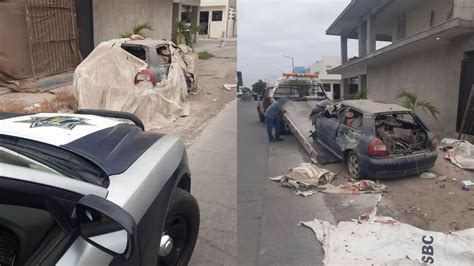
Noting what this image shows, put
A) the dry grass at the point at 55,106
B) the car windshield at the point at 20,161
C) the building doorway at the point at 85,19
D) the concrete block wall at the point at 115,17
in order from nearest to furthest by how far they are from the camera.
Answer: the car windshield at the point at 20,161 → the dry grass at the point at 55,106 → the building doorway at the point at 85,19 → the concrete block wall at the point at 115,17

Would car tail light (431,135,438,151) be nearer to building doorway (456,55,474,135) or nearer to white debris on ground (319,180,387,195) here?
building doorway (456,55,474,135)

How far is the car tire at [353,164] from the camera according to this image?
1308 mm

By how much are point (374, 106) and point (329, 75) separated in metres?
0.21

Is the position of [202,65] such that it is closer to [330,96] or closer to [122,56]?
[122,56]

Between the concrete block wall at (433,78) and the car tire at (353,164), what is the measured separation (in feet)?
0.83

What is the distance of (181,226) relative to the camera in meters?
2.02

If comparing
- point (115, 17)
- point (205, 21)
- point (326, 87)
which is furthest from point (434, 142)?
point (115, 17)

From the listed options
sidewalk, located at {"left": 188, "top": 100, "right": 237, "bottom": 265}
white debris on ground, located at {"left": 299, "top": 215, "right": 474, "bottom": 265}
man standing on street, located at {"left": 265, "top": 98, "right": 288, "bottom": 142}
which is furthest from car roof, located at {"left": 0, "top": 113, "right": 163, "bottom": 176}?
white debris on ground, located at {"left": 299, "top": 215, "right": 474, "bottom": 265}

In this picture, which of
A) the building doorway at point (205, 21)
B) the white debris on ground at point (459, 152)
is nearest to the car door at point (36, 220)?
the white debris on ground at point (459, 152)

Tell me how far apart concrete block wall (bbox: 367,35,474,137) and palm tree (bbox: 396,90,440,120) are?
0.01m

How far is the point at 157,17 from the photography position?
27.3 feet

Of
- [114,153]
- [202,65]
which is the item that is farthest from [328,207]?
[202,65]

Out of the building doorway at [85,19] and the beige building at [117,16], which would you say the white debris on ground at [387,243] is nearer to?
the building doorway at [85,19]

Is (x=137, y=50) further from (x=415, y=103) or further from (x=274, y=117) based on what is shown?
(x=415, y=103)
